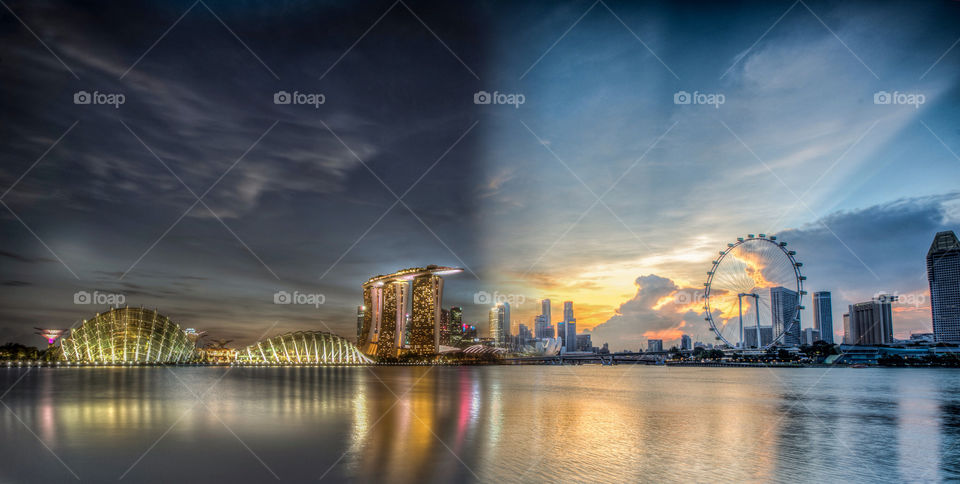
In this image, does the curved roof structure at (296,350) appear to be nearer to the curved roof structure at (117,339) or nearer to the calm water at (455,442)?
the curved roof structure at (117,339)

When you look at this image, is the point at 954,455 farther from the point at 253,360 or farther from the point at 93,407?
the point at 253,360


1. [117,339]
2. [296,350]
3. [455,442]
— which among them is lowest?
[296,350]

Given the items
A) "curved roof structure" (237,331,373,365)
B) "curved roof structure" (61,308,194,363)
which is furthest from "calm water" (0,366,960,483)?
"curved roof structure" (237,331,373,365)

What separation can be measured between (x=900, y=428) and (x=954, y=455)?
1134 cm

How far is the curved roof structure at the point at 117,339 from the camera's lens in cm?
13375

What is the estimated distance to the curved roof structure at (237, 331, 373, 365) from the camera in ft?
591

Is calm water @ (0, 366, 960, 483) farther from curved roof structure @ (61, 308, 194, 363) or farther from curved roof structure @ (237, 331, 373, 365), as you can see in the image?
curved roof structure @ (237, 331, 373, 365)

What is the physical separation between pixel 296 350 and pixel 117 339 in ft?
187

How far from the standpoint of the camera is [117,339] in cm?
13500

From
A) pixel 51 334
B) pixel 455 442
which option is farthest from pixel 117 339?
pixel 455 442

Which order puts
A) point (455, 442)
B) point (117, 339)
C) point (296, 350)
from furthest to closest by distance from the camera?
point (296, 350), point (117, 339), point (455, 442)

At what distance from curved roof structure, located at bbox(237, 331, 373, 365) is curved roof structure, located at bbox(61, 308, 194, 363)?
4051 centimetres

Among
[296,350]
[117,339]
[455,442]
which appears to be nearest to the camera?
[455,442]

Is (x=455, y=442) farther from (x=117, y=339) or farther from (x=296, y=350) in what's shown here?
(x=296, y=350)
